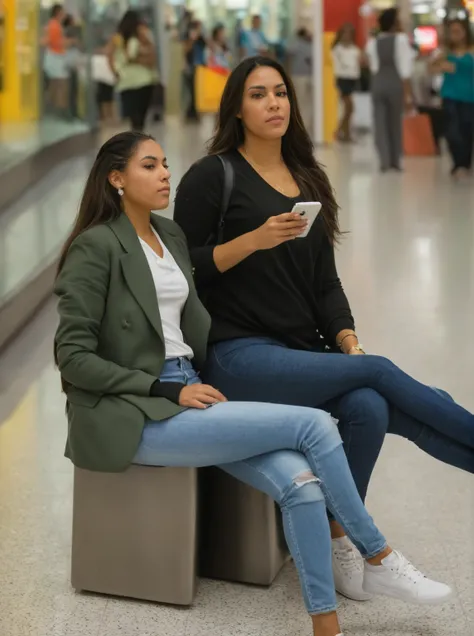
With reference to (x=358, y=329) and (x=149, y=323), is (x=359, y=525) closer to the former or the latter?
(x=149, y=323)

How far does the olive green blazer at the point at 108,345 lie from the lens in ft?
9.86

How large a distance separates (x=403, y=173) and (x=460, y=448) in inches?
425

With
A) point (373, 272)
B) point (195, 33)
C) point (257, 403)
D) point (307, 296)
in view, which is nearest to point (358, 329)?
point (373, 272)

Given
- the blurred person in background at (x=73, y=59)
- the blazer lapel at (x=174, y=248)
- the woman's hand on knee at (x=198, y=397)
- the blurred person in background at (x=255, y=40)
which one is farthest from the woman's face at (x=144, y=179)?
the blurred person in background at (x=255, y=40)

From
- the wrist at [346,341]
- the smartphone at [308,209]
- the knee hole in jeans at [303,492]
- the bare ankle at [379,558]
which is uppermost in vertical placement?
the smartphone at [308,209]

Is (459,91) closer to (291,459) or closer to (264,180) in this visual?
(264,180)

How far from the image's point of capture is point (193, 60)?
23922 mm

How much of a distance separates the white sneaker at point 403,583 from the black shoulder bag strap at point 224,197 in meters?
1.03

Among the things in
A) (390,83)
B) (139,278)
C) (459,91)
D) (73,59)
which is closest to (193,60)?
(73,59)

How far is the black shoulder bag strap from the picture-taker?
11.2 feet

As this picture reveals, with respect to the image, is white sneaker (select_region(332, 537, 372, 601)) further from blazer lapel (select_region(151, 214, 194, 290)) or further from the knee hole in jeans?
blazer lapel (select_region(151, 214, 194, 290))

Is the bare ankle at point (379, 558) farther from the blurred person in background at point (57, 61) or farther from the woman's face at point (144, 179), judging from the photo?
the blurred person in background at point (57, 61)

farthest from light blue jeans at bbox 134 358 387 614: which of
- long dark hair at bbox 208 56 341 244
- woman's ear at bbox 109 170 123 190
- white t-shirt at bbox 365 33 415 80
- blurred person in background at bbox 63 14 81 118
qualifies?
white t-shirt at bbox 365 33 415 80

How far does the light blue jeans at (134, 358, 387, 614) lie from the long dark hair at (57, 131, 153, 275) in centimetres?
58
